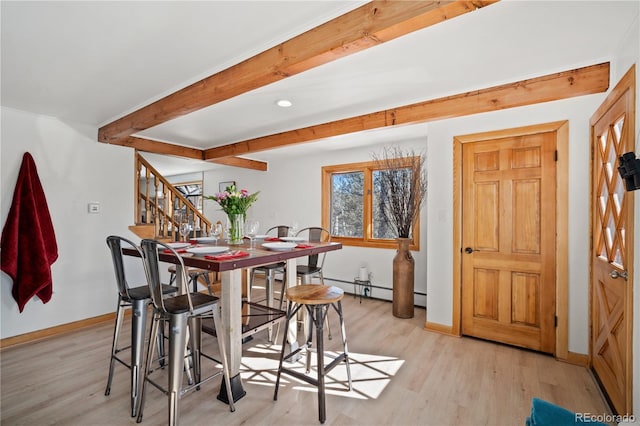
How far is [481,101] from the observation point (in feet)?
8.76

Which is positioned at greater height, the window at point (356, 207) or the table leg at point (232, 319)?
the window at point (356, 207)

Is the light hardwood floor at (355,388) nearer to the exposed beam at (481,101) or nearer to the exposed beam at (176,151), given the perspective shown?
the exposed beam at (481,101)

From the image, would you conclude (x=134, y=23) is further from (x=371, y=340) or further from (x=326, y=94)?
(x=371, y=340)

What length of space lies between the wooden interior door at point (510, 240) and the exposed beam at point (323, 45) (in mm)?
1938

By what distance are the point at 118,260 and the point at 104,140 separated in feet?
7.48

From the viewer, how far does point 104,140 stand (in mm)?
3578

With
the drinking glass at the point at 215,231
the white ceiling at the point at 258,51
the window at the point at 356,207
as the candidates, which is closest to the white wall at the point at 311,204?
the window at the point at 356,207

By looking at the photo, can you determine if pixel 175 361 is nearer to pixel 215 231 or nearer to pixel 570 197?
pixel 215 231

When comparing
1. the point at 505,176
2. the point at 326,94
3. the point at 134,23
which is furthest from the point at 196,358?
the point at 505,176

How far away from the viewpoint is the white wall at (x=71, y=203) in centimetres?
303

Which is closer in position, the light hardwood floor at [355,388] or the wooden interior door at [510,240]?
the light hardwood floor at [355,388]

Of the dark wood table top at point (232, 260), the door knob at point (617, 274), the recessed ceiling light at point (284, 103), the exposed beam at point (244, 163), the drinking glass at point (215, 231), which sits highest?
the recessed ceiling light at point (284, 103)

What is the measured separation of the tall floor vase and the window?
615 millimetres

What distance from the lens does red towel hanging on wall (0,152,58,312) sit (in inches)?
114
